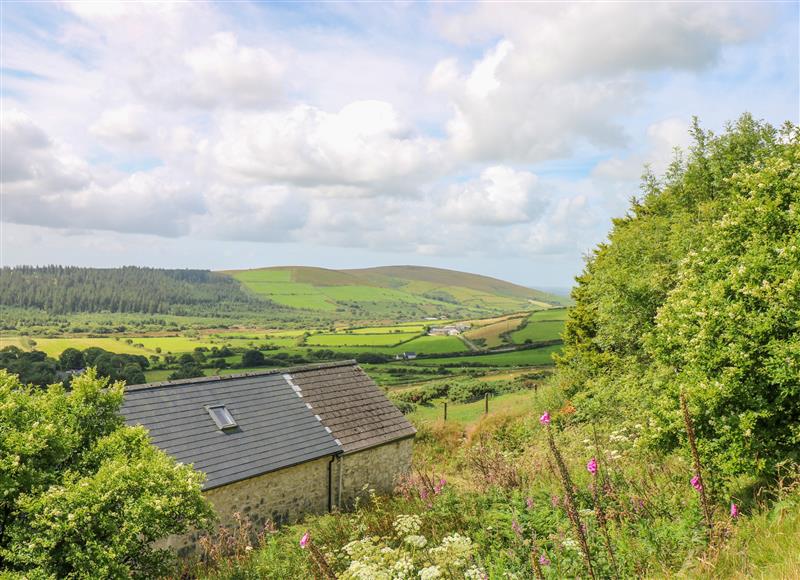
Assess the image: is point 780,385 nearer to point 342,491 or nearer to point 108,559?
point 108,559

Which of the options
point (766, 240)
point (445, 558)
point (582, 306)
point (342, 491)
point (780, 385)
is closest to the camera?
point (445, 558)

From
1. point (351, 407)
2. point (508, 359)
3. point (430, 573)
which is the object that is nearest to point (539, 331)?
point (508, 359)

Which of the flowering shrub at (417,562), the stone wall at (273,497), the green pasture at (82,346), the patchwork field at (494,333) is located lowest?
the green pasture at (82,346)

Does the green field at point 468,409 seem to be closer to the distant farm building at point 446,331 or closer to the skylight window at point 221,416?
the skylight window at point 221,416

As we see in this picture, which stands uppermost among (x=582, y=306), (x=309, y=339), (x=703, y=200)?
(x=703, y=200)

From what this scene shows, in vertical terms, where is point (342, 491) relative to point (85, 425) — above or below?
below

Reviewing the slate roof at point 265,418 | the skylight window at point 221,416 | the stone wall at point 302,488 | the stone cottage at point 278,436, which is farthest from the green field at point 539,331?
the skylight window at point 221,416

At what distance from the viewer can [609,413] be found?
23250 millimetres

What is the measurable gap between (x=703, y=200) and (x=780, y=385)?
1828cm

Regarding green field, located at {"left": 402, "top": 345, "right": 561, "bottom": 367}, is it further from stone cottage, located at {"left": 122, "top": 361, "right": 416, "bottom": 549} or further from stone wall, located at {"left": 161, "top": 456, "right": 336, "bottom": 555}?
stone wall, located at {"left": 161, "top": 456, "right": 336, "bottom": 555}

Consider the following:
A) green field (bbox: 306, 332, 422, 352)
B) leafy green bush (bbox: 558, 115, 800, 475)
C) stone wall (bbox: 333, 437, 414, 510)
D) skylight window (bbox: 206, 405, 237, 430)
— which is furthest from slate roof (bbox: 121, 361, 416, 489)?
green field (bbox: 306, 332, 422, 352)

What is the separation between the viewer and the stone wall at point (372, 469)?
19.4 m

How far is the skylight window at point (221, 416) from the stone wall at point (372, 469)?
4.40 meters

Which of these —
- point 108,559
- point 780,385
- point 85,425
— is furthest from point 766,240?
point 85,425
